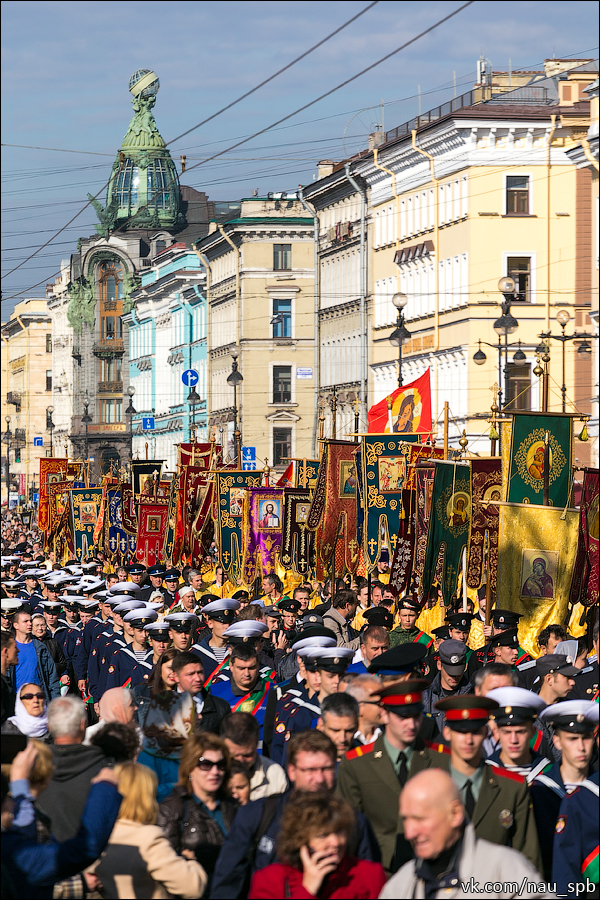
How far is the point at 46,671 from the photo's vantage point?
Answer: 13609 mm

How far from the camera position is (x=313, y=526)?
24266mm

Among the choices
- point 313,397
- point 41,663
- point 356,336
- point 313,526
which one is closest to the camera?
point 41,663

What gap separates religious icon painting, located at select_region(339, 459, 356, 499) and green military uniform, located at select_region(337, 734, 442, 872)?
16.6 meters

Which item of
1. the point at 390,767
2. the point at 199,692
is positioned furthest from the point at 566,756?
the point at 199,692

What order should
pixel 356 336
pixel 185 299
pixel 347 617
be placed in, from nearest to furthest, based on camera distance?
pixel 347 617
pixel 356 336
pixel 185 299

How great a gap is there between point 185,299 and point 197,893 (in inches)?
3225

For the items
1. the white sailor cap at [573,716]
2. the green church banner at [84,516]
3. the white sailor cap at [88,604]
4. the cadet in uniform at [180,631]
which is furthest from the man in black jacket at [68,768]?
the green church banner at [84,516]

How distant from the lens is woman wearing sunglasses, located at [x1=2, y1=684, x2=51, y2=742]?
942cm

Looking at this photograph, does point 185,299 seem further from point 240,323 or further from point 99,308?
point 99,308

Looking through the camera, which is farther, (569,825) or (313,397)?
(313,397)

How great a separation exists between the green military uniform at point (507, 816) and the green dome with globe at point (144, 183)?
10825cm

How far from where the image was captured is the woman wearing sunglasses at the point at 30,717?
9.42 meters

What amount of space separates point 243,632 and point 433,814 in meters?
6.12

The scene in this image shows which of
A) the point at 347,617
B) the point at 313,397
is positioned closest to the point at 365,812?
the point at 347,617
